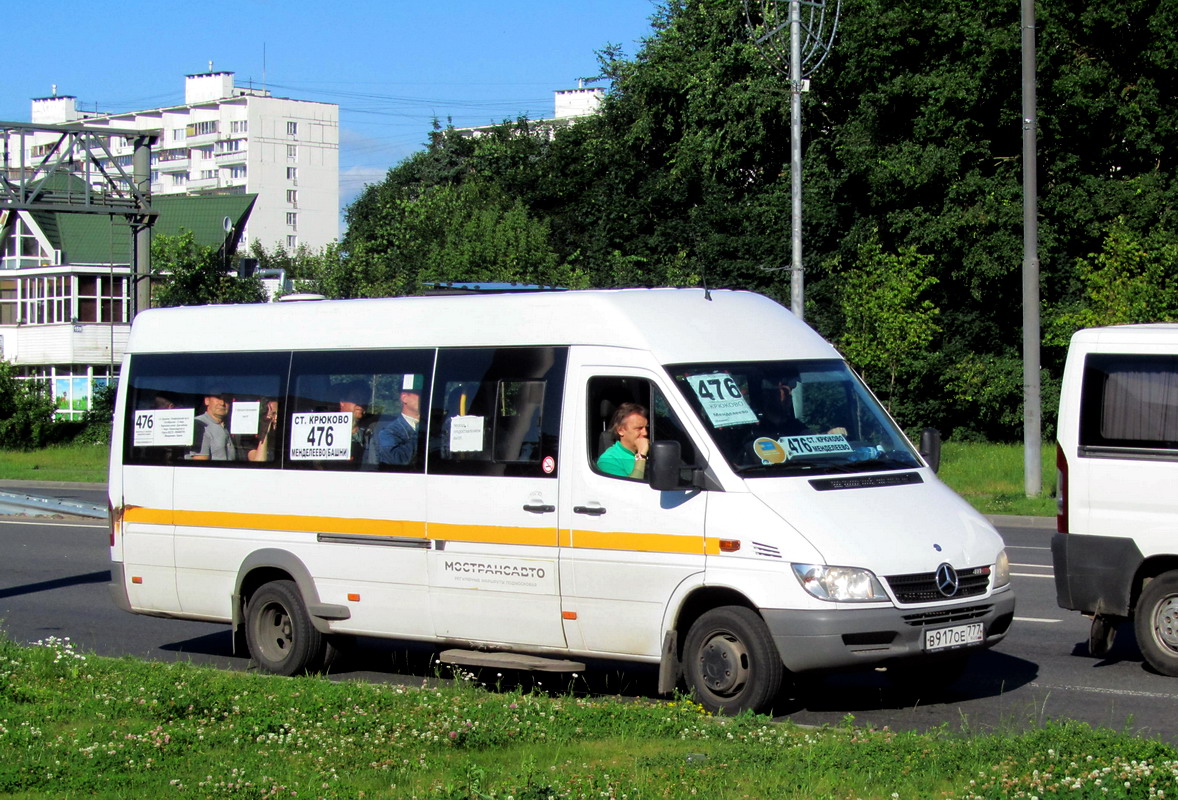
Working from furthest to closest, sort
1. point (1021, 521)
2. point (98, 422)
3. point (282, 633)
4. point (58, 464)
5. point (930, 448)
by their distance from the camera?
point (98, 422), point (58, 464), point (1021, 521), point (282, 633), point (930, 448)

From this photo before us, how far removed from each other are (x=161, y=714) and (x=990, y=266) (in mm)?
31922

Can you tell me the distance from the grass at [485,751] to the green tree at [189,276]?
4325 cm

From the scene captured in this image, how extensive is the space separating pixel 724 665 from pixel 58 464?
128 feet

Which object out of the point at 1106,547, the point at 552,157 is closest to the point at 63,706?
the point at 1106,547

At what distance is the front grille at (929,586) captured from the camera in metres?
8.16

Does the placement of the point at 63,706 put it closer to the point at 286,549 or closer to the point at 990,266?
the point at 286,549

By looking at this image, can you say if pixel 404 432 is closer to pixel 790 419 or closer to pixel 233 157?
pixel 790 419

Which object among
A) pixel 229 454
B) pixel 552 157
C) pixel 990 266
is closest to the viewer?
pixel 229 454

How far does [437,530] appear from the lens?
9.72 m

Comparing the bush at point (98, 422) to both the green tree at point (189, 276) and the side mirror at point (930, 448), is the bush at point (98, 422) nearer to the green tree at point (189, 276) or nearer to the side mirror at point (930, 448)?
the green tree at point (189, 276)

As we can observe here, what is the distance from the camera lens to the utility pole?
2353cm

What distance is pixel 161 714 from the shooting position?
8.17 meters

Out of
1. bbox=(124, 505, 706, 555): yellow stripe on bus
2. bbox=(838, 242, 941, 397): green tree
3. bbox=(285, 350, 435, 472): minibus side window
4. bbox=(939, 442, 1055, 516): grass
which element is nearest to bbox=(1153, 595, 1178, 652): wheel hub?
bbox=(124, 505, 706, 555): yellow stripe on bus

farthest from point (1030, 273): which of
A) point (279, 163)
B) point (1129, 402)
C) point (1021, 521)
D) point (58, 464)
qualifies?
point (279, 163)
